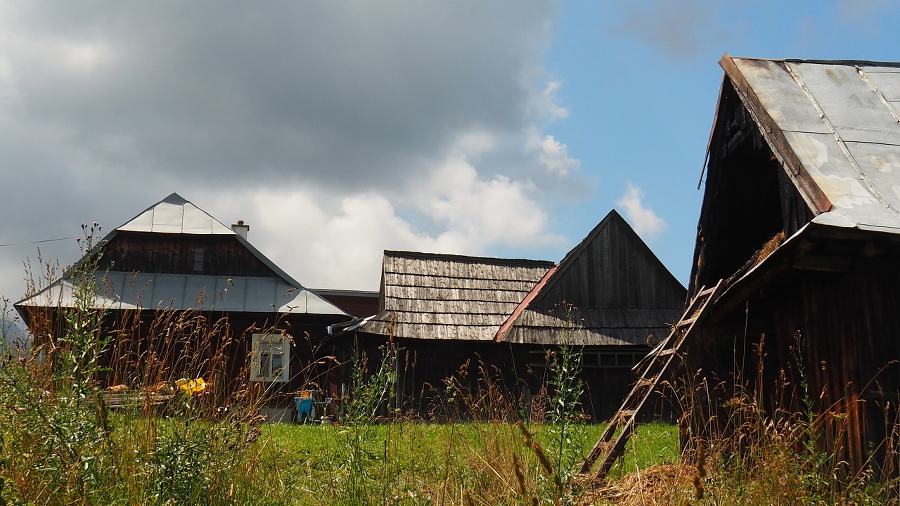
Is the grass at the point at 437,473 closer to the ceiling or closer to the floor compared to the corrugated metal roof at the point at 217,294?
closer to the floor

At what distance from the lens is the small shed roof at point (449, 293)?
58.2 ft

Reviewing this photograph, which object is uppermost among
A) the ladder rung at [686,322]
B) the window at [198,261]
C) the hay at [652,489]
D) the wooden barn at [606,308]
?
the window at [198,261]

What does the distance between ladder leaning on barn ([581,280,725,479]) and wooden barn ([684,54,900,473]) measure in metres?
0.14

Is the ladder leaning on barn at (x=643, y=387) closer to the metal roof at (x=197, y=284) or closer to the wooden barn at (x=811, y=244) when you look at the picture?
the wooden barn at (x=811, y=244)

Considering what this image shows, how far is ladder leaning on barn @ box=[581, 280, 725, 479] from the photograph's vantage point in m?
6.24

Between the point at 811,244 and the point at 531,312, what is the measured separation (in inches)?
482

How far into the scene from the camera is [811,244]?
17.7ft

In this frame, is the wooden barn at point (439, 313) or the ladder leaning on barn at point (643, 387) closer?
the ladder leaning on barn at point (643, 387)

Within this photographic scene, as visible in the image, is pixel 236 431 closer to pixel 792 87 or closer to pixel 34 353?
pixel 34 353

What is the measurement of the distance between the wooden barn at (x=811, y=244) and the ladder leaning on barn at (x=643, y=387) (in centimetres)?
14

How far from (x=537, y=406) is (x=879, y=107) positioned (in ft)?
13.3

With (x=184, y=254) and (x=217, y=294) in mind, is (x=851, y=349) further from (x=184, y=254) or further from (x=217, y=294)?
(x=184, y=254)

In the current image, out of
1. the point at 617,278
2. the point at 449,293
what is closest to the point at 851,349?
the point at 617,278

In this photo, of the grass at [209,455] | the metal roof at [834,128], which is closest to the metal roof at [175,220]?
the metal roof at [834,128]
